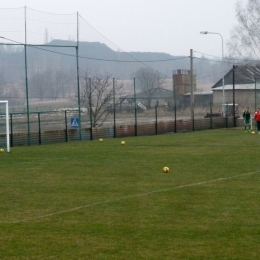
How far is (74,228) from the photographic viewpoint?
9.99 m

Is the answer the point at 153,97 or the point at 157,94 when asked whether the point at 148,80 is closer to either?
the point at 157,94

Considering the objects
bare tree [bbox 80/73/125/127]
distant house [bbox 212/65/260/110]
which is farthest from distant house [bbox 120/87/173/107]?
distant house [bbox 212/65/260/110]

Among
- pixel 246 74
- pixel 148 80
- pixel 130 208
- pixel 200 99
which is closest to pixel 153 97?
pixel 148 80

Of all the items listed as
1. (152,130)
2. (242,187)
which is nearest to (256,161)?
(242,187)

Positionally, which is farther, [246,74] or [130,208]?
[246,74]

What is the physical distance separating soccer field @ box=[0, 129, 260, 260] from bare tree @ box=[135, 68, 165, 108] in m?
23.8

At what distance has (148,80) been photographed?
47.5 meters

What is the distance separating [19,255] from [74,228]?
5.77 ft

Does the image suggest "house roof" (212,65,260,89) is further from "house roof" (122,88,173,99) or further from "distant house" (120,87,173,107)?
"distant house" (120,87,173,107)

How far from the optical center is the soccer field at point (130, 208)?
28.4ft

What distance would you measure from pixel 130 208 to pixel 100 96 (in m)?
28.2

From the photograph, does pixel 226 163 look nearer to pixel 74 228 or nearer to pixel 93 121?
pixel 74 228

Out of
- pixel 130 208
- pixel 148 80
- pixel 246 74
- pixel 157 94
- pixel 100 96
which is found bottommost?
pixel 130 208

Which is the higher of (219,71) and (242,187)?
(219,71)
